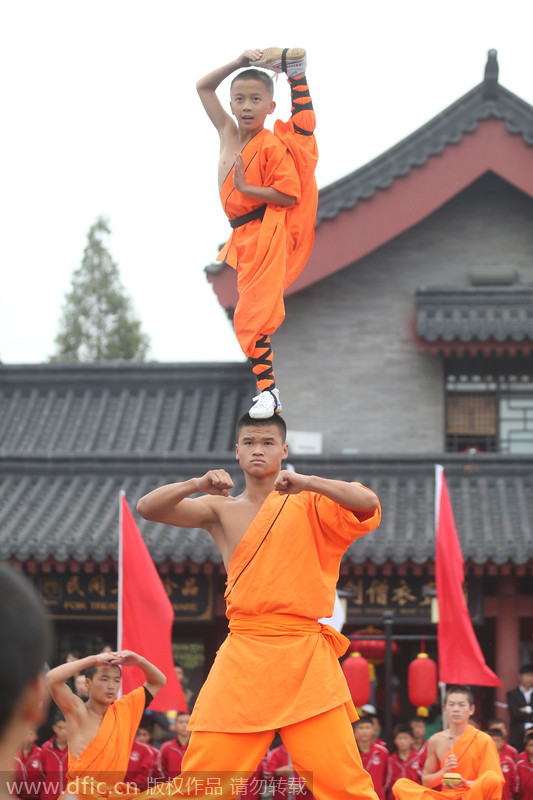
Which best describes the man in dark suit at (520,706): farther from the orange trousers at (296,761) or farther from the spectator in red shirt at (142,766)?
the orange trousers at (296,761)

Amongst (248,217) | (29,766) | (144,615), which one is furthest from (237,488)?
(248,217)

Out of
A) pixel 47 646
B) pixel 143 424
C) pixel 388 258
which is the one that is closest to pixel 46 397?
pixel 143 424

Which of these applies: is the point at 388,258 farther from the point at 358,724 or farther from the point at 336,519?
the point at 336,519

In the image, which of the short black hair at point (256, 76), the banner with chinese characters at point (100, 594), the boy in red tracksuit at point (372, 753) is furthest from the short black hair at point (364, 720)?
the short black hair at point (256, 76)

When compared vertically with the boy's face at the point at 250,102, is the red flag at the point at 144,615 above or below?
below

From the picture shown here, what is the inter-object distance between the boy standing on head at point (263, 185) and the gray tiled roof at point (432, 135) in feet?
27.8

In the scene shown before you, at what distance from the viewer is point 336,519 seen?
4688 mm

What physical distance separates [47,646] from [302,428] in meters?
11.9

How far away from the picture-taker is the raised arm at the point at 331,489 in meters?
4.45

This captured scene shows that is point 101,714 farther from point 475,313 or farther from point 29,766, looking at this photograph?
point 475,313

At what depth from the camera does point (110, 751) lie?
20.2 feet

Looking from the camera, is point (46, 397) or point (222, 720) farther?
point (46, 397)

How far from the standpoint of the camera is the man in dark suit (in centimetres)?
1088

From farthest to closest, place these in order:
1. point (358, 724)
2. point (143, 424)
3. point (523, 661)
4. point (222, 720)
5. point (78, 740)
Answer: point (143, 424) → point (523, 661) → point (358, 724) → point (78, 740) → point (222, 720)
